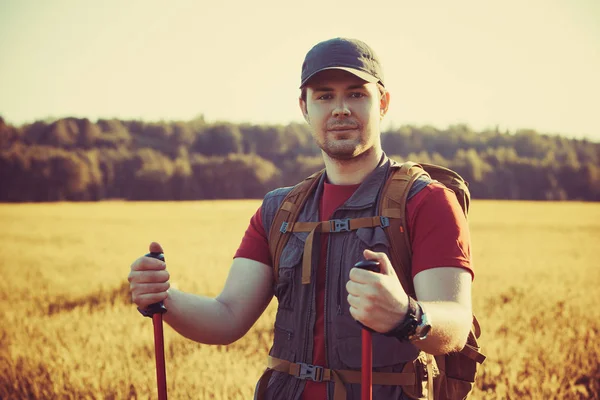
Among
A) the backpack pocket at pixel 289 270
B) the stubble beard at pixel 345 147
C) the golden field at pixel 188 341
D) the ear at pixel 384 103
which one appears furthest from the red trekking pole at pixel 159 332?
the golden field at pixel 188 341

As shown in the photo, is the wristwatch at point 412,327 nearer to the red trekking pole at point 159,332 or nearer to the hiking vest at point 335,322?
the hiking vest at point 335,322

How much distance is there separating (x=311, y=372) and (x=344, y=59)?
1.58 m

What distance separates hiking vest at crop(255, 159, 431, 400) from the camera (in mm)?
2914

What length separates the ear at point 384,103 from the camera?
3.53m

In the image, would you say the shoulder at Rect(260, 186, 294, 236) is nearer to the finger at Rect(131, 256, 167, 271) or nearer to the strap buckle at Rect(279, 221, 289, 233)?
Answer: the strap buckle at Rect(279, 221, 289, 233)

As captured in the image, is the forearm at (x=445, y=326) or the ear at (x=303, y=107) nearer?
the forearm at (x=445, y=326)

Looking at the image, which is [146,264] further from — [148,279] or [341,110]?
[341,110]

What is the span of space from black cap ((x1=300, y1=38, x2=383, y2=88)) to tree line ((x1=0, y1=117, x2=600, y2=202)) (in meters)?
71.5

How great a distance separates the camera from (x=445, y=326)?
8.27 feet

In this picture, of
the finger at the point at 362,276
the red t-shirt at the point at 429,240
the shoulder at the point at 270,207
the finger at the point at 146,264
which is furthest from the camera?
the shoulder at the point at 270,207

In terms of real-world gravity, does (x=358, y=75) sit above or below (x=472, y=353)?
above

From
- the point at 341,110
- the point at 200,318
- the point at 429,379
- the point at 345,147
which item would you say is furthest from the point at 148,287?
the point at 429,379

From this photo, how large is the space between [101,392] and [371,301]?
4885 millimetres

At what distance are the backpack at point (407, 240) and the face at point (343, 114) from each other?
23cm
